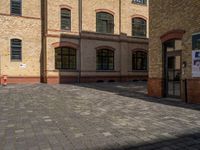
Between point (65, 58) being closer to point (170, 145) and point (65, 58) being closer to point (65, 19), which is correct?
point (65, 19)

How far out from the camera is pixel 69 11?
2336 centimetres

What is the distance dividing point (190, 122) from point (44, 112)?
4911 millimetres

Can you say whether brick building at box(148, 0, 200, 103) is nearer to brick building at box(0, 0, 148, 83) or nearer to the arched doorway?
the arched doorway

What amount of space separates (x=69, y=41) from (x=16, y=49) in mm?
4834

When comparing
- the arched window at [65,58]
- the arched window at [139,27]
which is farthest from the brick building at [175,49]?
the arched window at [139,27]

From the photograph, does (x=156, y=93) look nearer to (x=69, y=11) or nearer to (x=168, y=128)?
(x=168, y=128)

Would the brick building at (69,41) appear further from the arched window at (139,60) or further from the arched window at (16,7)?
the arched window at (139,60)

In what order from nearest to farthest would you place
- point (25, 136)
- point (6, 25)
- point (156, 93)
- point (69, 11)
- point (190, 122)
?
point (25, 136), point (190, 122), point (156, 93), point (6, 25), point (69, 11)

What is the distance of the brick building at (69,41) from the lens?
21.8 m

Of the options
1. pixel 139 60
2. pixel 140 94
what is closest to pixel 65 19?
pixel 139 60

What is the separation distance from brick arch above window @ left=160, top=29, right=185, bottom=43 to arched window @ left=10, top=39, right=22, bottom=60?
1378cm

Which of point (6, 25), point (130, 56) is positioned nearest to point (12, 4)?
point (6, 25)

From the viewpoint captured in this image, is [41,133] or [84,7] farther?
[84,7]

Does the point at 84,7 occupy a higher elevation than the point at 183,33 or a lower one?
higher
